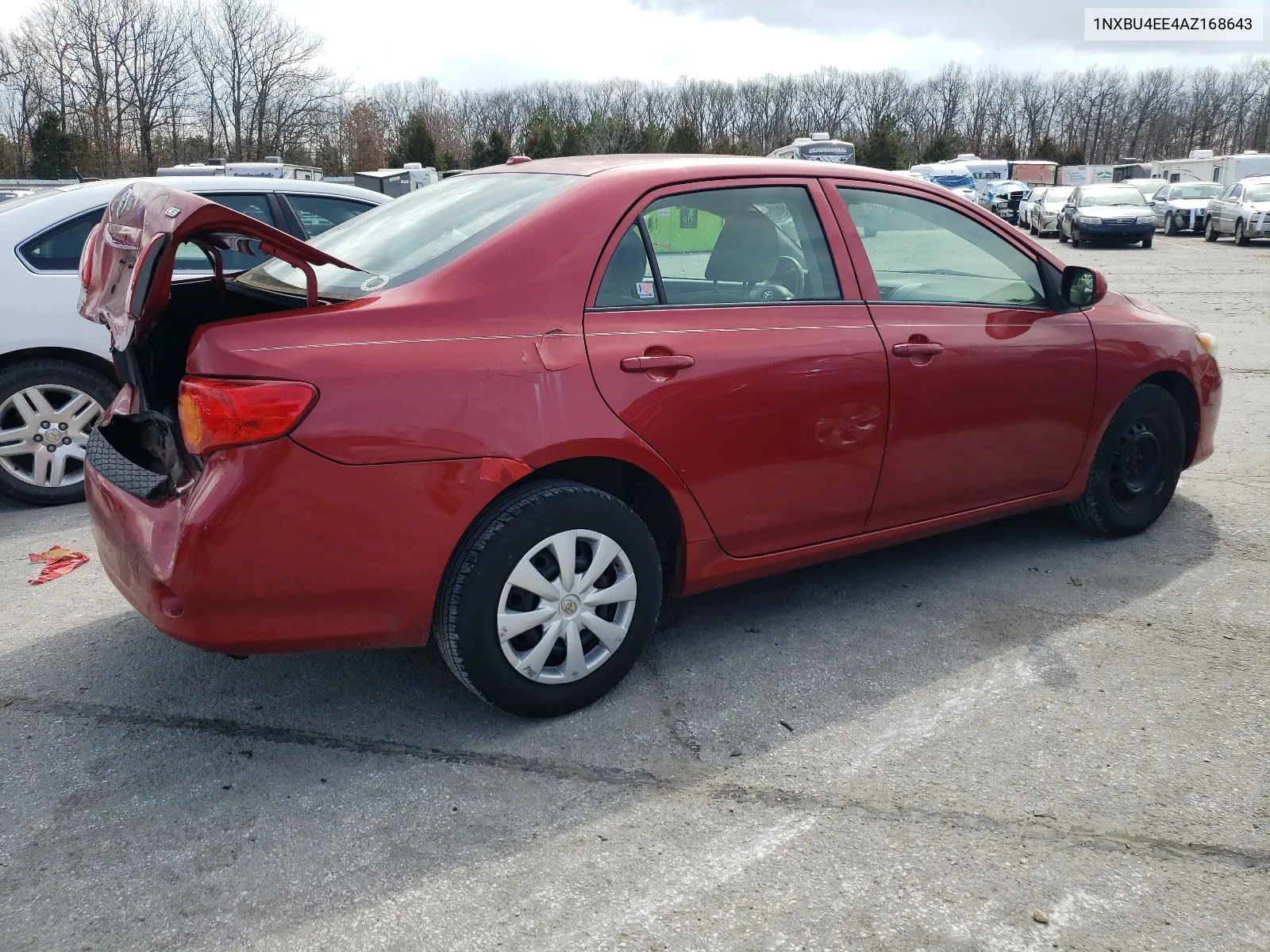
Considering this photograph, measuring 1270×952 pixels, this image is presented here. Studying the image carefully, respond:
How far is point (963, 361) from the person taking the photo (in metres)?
3.73

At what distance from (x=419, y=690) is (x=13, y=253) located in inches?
135

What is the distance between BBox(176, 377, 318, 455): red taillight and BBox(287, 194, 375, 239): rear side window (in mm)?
3785

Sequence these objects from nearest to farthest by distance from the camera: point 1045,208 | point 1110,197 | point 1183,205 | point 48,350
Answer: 1. point 48,350
2. point 1110,197
3. point 1183,205
4. point 1045,208

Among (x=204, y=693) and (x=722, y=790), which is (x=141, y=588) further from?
(x=722, y=790)

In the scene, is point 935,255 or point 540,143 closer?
point 935,255

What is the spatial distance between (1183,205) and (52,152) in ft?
127

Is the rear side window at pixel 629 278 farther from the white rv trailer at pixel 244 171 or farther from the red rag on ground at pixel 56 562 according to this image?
the white rv trailer at pixel 244 171

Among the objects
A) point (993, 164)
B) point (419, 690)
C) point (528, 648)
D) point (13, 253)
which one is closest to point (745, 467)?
point (528, 648)

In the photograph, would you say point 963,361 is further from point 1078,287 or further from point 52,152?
point 52,152

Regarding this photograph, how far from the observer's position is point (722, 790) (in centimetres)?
274

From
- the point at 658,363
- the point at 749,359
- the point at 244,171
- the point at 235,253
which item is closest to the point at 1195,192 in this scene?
the point at 244,171

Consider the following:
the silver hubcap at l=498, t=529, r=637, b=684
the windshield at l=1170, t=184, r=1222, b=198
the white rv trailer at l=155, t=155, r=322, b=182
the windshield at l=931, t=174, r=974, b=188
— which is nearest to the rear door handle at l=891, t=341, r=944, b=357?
the silver hubcap at l=498, t=529, r=637, b=684

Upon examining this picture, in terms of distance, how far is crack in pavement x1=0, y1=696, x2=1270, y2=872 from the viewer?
2518mm

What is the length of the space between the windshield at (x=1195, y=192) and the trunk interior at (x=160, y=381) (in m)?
33.5
